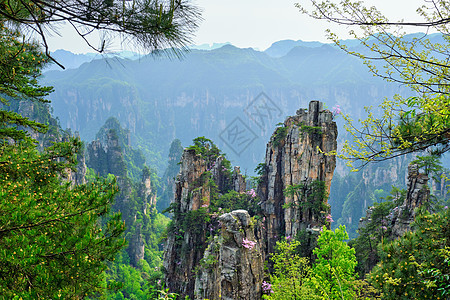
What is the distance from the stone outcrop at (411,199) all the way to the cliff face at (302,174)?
152 inches

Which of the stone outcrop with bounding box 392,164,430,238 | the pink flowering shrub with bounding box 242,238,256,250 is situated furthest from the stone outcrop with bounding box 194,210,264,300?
the stone outcrop with bounding box 392,164,430,238

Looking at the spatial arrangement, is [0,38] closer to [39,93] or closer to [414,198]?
[39,93]

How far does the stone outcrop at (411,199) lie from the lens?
15273 millimetres

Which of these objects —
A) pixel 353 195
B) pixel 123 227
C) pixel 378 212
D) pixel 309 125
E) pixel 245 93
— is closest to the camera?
pixel 123 227

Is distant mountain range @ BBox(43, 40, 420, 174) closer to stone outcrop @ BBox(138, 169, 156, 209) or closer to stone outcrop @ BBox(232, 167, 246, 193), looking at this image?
stone outcrop @ BBox(138, 169, 156, 209)

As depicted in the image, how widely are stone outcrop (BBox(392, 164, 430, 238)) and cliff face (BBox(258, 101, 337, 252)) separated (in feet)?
12.6

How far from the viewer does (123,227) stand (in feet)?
15.7

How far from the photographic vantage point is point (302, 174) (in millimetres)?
19266

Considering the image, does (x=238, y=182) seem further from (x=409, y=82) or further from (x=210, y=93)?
(x=210, y=93)

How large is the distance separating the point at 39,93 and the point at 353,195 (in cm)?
6330

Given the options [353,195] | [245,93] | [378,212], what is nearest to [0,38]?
[378,212]

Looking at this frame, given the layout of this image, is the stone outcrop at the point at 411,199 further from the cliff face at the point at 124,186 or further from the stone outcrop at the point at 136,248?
the cliff face at the point at 124,186

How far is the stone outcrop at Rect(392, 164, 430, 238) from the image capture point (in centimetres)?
1527

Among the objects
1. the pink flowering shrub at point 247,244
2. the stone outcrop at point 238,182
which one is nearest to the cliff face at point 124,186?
the stone outcrop at point 238,182
